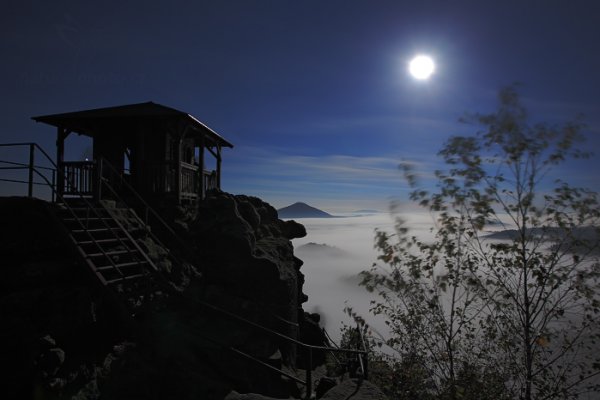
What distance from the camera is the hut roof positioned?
541 inches

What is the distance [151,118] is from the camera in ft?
47.2

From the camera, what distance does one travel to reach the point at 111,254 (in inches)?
342

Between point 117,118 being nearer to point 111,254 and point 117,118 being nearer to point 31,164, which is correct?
point 31,164

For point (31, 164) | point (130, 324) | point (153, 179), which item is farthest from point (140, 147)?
point (130, 324)

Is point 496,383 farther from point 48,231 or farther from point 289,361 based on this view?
point 48,231

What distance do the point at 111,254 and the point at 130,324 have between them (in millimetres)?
2052

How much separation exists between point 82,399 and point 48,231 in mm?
4001

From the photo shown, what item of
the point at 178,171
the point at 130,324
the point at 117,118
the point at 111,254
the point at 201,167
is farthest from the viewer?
the point at 201,167

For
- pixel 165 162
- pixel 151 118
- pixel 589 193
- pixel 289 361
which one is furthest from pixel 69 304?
pixel 589 193

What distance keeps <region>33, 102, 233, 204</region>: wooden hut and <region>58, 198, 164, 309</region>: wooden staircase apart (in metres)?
3.48

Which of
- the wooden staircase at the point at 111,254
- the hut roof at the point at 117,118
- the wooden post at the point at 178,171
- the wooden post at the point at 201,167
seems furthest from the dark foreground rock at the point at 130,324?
the wooden post at the point at 201,167

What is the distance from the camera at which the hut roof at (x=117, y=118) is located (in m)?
13.7

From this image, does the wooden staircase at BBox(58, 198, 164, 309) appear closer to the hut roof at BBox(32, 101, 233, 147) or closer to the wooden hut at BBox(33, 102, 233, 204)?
the wooden hut at BBox(33, 102, 233, 204)

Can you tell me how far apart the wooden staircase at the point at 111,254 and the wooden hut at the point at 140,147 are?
3484 millimetres
